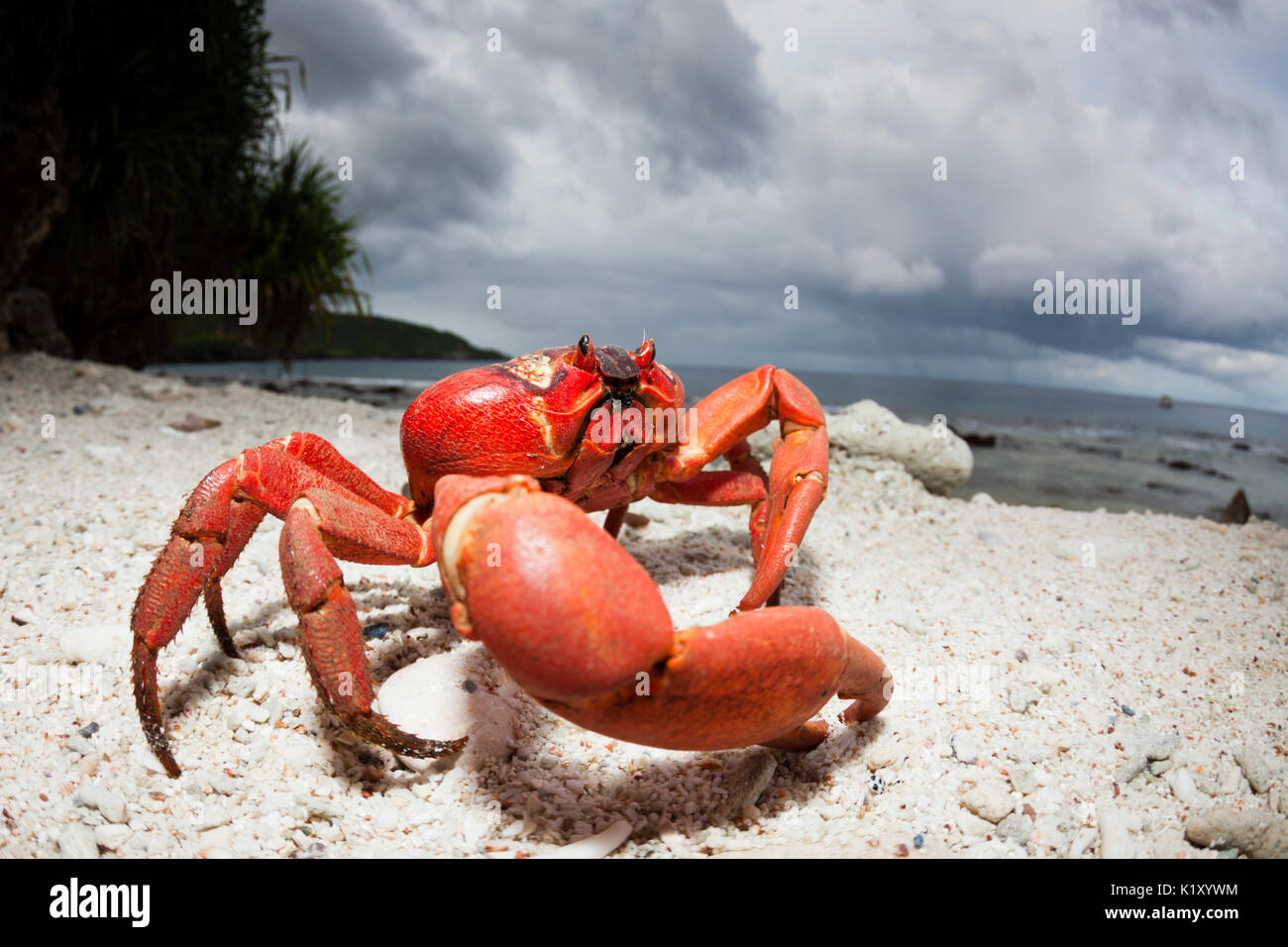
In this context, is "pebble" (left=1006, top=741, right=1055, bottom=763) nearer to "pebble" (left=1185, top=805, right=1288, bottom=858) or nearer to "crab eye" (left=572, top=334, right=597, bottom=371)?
"pebble" (left=1185, top=805, right=1288, bottom=858)

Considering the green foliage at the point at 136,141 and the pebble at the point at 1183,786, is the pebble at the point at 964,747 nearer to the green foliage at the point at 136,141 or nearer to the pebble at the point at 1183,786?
the pebble at the point at 1183,786

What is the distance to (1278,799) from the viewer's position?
207cm

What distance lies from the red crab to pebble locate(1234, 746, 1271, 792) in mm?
1129

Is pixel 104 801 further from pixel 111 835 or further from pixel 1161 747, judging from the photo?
pixel 1161 747

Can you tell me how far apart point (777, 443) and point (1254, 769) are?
77.4 inches

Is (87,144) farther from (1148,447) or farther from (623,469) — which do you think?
(1148,447)

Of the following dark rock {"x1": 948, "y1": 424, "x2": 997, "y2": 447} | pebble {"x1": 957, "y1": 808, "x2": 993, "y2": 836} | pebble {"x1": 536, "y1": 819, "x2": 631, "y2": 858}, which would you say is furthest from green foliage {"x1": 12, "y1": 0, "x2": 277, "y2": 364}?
dark rock {"x1": 948, "y1": 424, "x2": 997, "y2": 447}

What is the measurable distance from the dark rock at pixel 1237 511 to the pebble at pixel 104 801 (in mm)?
8359

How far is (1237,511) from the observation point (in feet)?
21.4

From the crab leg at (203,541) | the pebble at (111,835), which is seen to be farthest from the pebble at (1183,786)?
the pebble at (111,835)

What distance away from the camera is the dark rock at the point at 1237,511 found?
6.43 m

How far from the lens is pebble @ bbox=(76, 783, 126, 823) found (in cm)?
184

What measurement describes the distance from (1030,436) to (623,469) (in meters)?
16.0

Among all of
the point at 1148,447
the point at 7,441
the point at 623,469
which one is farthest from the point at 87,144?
the point at 1148,447
